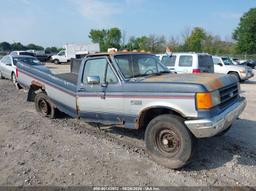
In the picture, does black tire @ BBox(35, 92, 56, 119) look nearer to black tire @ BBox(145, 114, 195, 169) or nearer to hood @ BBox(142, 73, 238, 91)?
hood @ BBox(142, 73, 238, 91)

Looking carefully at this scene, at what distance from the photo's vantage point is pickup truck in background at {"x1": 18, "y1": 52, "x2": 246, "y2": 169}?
16.1 ft

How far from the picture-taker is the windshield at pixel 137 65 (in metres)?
6.05

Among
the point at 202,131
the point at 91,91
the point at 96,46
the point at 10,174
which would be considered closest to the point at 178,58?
the point at 91,91

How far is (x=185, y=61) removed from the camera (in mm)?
14086

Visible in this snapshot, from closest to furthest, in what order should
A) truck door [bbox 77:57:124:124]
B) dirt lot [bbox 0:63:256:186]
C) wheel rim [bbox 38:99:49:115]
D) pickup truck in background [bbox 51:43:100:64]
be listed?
dirt lot [bbox 0:63:256:186] → truck door [bbox 77:57:124:124] → wheel rim [bbox 38:99:49:115] → pickup truck in background [bbox 51:43:100:64]

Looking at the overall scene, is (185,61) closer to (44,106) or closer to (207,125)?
(44,106)

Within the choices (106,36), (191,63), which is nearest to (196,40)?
(106,36)

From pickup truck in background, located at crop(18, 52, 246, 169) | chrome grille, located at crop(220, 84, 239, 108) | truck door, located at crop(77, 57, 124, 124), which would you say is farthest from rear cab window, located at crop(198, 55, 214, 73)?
truck door, located at crop(77, 57, 124, 124)

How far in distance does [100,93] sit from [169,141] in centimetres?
177

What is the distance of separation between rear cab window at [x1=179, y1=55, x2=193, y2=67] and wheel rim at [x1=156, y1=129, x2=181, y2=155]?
9063 mm

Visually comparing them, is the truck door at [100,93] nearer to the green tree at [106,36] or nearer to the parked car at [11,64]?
the parked car at [11,64]

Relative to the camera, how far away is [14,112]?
30.7 feet

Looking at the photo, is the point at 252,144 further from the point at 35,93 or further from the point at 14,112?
the point at 14,112

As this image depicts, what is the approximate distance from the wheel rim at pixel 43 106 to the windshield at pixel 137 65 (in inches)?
128
